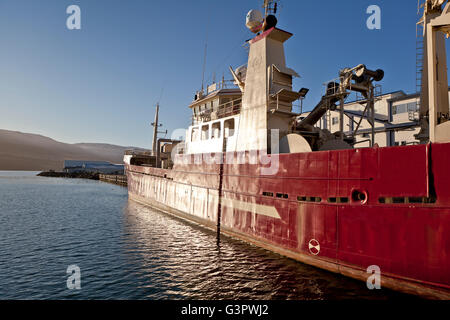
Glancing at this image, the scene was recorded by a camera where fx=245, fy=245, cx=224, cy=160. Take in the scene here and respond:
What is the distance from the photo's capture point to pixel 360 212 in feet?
24.4

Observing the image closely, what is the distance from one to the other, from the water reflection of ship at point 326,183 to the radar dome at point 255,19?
6cm

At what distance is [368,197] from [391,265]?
1915 millimetres

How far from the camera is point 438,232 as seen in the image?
20.0ft

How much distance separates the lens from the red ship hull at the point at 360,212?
246 inches

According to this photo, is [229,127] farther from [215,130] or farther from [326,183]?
[326,183]

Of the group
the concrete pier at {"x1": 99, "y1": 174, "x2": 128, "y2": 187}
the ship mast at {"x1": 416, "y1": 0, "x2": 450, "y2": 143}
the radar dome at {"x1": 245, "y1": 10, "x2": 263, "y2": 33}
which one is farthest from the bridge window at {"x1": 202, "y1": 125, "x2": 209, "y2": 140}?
the concrete pier at {"x1": 99, "y1": 174, "x2": 128, "y2": 187}

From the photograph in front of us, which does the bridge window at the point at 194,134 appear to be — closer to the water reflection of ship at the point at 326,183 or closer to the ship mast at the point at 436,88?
the water reflection of ship at the point at 326,183

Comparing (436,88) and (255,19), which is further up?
(255,19)

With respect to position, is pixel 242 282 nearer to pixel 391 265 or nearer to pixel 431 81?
pixel 391 265

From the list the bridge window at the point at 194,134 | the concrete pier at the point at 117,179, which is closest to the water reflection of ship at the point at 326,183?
the bridge window at the point at 194,134

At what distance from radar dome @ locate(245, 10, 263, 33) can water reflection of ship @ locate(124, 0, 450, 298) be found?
59mm

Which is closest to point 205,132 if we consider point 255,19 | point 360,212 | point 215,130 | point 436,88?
point 215,130

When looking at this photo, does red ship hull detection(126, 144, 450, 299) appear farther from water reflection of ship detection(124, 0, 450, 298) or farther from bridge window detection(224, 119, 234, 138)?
bridge window detection(224, 119, 234, 138)

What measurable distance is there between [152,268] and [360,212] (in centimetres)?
742
